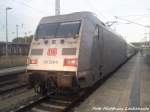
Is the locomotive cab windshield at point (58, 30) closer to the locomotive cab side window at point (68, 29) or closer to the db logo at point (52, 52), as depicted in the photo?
the locomotive cab side window at point (68, 29)

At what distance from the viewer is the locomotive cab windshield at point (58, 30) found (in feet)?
25.8

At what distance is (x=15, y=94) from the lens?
29.8 feet

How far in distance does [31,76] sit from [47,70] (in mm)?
676

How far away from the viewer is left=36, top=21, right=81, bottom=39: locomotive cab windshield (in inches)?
310

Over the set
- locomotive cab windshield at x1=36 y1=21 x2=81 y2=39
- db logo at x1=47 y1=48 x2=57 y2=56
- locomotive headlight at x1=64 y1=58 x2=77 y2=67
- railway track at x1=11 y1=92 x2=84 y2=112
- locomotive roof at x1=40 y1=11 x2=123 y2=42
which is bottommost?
railway track at x1=11 y1=92 x2=84 y2=112

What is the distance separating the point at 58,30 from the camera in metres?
8.25

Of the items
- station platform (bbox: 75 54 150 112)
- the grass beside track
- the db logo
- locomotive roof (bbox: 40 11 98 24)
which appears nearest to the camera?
station platform (bbox: 75 54 150 112)

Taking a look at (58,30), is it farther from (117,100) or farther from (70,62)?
(117,100)

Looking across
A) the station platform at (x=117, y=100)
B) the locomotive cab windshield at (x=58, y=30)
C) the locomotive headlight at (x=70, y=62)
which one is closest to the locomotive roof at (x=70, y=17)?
the locomotive cab windshield at (x=58, y=30)

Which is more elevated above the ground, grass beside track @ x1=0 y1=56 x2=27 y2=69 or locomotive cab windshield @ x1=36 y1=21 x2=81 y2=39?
locomotive cab windshield @ x1=36 y1=21 x2=81 y2=39

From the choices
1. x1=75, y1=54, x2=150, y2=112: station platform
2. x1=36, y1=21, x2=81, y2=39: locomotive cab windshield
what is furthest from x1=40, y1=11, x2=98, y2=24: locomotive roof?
x1=75, y1=54, x2=150, y2=112: station platform

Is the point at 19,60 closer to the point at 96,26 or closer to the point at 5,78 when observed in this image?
Result: the point at 5,78

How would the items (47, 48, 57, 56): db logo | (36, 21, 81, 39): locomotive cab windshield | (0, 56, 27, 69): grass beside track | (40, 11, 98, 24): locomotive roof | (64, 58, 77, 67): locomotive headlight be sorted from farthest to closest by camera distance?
(0, 56, 27, 69): grass beside track, (40, 11, 98, 24): locomotive roof, (36, 21, 81, 39): locomotive cab windshield, (47, 48, 57, 56): db logo, (64, 58, 77, 67): locomotive headlight

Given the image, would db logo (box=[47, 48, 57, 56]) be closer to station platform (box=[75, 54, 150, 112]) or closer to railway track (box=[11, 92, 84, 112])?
railway track (box=[11, 92, 84, 112])
